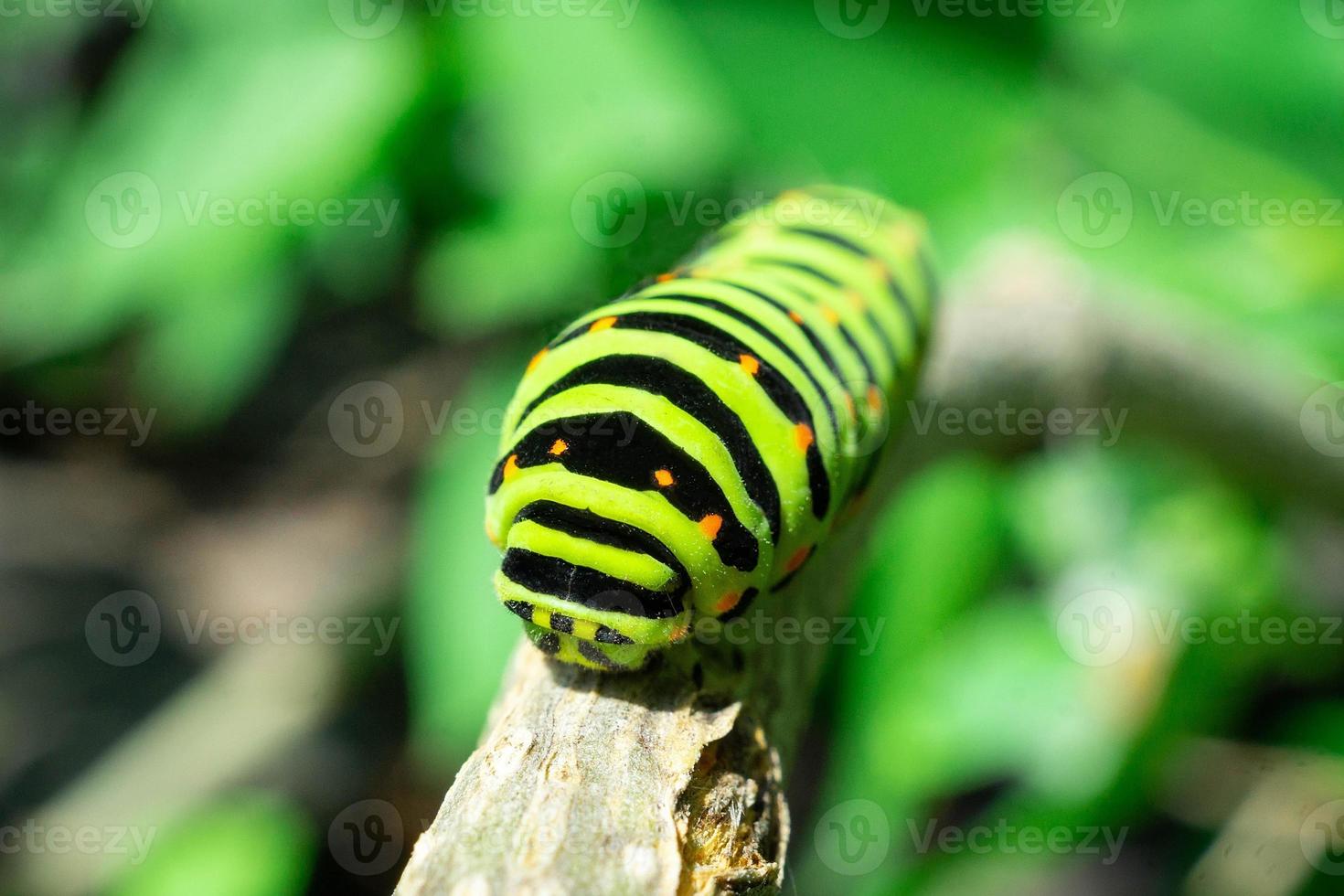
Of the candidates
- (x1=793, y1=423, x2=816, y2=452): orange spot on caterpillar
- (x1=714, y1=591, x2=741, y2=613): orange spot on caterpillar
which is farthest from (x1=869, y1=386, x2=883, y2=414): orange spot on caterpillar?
(x1=714, y1=591, x2=741, y2=613): orange spot on caterpillar

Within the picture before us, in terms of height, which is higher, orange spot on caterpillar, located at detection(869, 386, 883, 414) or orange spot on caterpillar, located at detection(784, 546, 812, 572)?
orange spot on caterpillar, located at detection(869, 386, 883, 414)

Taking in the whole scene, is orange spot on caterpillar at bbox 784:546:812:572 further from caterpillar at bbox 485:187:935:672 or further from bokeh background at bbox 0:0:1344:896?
bokeh background at bbox 0:0:1344:896

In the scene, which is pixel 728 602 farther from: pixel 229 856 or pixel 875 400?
pixel 229 856

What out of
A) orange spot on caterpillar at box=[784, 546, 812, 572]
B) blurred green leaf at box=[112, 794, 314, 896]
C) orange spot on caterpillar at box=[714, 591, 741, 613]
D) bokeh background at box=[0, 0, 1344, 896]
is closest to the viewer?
orange spot on caterpillar at box=[714, 591, 741, 613]

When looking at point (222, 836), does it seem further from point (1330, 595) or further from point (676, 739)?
point (1330, 595)

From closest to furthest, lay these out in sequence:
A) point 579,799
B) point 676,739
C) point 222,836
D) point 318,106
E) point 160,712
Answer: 1. point 579,799
2. point 676,739
3. point 318,106
4. point 222,836
5. point 160,712

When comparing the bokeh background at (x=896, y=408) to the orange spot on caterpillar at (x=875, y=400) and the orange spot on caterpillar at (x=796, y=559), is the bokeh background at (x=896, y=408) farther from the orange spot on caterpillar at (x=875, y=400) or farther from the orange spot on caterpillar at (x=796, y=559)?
the orange spot on caterpillar at (x=796, y=559)

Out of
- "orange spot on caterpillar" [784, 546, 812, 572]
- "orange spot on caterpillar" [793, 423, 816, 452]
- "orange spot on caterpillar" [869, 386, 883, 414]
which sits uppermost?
"orange spot on caterpillar" [869, 386, 883, 414]

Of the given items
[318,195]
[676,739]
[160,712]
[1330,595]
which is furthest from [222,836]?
[1330,595]

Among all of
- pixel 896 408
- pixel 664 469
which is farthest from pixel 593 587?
pixel 896 408
